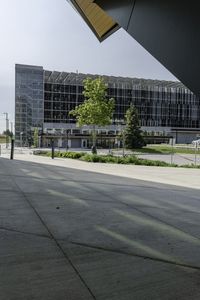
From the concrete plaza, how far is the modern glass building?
8310 cm

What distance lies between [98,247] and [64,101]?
96.2 m

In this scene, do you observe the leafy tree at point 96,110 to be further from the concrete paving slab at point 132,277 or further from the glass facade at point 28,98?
the glass facade at point 28,98

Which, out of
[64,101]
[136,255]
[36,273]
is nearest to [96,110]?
[136,255]

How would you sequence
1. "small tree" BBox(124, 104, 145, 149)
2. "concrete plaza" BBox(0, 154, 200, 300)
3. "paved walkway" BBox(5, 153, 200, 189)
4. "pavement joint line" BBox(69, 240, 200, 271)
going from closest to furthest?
1. "concrete plaza" BBox(0, 154, 200, 300)
2. "pavement joint line" BBox(69, 240, 200, 271)
3. "paved walkway" BBox(5, 153, 200, 189)
4. "small tree" BBox(124, 104, 145, 149)

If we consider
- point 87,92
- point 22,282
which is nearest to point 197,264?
point 22,282

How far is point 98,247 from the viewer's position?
6.08 metres

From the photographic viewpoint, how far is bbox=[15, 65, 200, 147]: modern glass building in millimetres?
99188

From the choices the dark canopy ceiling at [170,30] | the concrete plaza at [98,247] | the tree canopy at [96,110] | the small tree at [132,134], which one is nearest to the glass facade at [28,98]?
the small tree at [132,134]

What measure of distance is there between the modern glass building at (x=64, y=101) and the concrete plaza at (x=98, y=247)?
273 ft

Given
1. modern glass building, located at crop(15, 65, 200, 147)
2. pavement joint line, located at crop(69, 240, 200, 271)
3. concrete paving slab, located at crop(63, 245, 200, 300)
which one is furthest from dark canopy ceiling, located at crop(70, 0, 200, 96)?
modern glass building, located at crop(15, 65, 200, 147)

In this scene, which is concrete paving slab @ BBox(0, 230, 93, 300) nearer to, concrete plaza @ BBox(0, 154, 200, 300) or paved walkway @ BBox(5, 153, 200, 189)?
concrete plaza @ BBox(0, 154, 200, 300)

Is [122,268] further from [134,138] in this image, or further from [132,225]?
[134,138]

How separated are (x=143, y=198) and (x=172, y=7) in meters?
5.98

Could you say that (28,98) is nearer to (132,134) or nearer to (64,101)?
(64,101)
